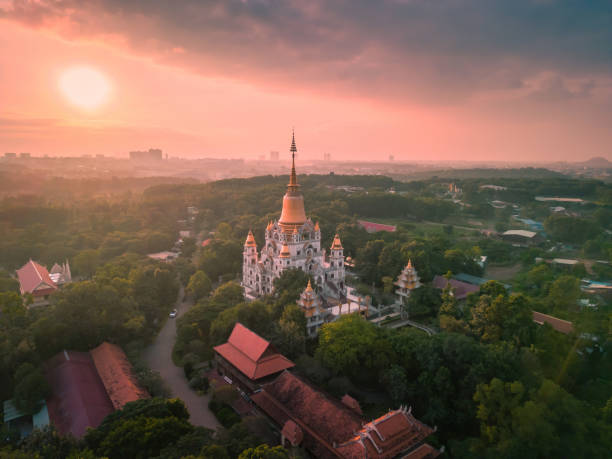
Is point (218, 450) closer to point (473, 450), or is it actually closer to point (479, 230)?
point (473, 450)

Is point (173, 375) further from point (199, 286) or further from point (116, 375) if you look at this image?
point (199, 286)

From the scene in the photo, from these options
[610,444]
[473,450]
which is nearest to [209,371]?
[473,450]

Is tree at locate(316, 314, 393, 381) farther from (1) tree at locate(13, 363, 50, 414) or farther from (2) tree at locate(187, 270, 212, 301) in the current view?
(2) tree at locate(187, 270, 212, 301)

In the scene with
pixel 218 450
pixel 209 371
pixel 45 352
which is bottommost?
pixel 209 371

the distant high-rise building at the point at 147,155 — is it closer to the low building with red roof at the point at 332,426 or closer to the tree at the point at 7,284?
the tree at the point at 7,284

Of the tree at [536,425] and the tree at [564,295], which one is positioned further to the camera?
the tree at [564,295]

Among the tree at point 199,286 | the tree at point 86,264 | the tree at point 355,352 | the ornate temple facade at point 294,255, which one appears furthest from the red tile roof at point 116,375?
the tree at point 86,264
